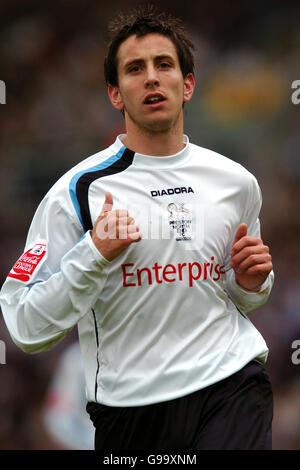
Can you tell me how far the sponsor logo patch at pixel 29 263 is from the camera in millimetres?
3209

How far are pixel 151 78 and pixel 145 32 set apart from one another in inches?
12.4

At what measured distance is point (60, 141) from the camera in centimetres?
762

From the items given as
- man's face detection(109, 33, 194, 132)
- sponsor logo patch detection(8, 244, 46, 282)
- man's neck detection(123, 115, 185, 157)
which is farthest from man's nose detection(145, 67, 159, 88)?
sponsor logo patch detection(8, 244, 46, 282)

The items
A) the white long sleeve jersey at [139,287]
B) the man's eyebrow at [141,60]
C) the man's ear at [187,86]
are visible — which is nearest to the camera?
the white long sleeve jersey at [139,287]

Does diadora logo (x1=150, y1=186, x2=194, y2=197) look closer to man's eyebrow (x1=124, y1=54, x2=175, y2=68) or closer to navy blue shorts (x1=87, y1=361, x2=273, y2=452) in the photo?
man's eyebrow (x1=124, y1=54, x2=175, y2=68)

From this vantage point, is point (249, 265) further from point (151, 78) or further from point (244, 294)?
point (151, 78)

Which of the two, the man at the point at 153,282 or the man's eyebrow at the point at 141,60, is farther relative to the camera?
the man's eyebrow at the point at 141,60

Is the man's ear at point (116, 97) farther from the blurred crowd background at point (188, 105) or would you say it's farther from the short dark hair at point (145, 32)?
the blurred crowd background at point (188, 105)

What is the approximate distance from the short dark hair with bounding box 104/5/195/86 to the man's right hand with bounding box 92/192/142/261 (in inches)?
36.7

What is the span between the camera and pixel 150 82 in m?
3.38

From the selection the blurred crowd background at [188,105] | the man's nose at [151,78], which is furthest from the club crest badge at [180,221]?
the blurred crowd background at [188,105]

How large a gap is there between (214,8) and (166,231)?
5.26 metres

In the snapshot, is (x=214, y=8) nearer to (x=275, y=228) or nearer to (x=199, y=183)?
(x=275, y=228)

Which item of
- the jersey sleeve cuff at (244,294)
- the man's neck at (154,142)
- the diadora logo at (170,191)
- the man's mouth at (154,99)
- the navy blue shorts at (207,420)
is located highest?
the man's mouth at (154,99)
